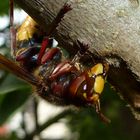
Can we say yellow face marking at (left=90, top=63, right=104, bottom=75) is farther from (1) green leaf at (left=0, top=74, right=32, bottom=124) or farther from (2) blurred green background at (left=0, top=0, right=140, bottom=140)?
(1) green leaf at (left=0, top=74, right=32, bottom=124)

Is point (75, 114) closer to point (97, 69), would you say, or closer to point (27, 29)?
point (27, 29)

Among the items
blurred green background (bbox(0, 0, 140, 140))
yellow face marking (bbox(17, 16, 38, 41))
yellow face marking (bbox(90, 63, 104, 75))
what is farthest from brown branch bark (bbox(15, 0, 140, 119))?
blurred green background (bbox(0, 0, 140, 140))

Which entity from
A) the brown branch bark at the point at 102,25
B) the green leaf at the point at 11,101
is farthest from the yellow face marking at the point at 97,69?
the green leaf at the point at 11,101

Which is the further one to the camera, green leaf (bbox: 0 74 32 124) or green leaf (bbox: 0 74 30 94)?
green leaf (bbox: 0 74 32 124)

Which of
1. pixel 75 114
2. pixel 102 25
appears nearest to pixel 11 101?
pixel 75 114

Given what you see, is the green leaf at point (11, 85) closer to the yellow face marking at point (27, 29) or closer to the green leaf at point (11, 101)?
the green leaf at point (11, 101)

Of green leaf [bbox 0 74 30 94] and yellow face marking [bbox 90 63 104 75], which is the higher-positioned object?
yellow face marking [bbox 90 63 104 75]
